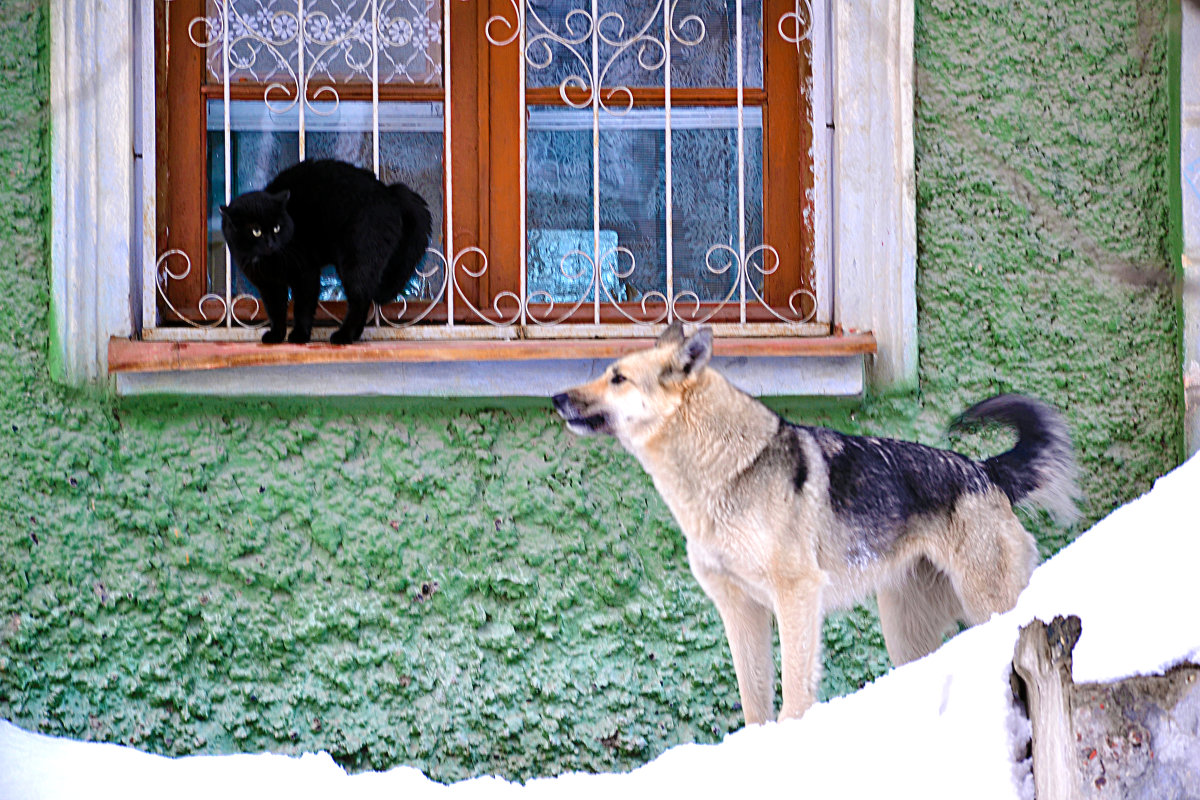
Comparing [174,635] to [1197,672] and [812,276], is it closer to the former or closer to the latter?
[812,276]

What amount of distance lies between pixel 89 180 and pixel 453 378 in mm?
1215

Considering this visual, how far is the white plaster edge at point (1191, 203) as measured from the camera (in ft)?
10.3

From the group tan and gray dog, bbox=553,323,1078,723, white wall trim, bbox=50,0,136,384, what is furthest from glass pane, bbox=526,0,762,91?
white wall trim, bbox=50,0,136,384

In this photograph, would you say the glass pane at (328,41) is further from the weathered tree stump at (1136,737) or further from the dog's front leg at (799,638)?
the weathered tree stump at (1136,737)

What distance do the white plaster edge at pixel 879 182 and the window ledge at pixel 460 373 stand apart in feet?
0.39

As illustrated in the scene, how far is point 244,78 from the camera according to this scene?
335 cm

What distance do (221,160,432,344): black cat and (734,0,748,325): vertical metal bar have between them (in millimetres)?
955

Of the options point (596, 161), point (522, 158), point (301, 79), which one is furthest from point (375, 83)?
point (596, 161)

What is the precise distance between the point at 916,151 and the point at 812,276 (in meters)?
0.48

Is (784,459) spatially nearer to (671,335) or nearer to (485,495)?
(671,335)

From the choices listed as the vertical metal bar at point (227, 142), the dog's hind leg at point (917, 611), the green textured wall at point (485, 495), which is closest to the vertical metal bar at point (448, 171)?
the green textured wall at point (485, 495)

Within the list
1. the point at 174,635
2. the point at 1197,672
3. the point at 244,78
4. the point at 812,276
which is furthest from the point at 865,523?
the point at 244,78

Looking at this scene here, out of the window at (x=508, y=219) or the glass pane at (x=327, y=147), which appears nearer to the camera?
the window at (x=508, y=219)

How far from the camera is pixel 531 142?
3385 mm
